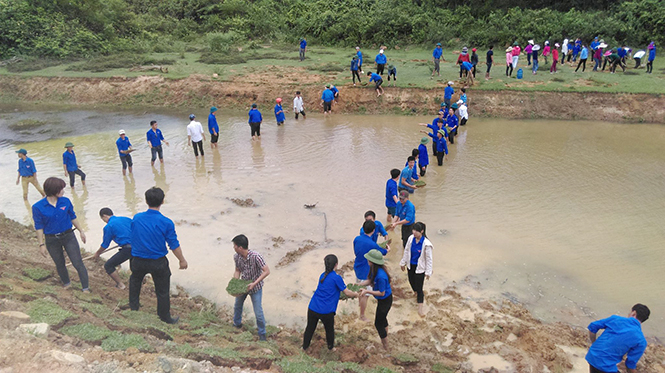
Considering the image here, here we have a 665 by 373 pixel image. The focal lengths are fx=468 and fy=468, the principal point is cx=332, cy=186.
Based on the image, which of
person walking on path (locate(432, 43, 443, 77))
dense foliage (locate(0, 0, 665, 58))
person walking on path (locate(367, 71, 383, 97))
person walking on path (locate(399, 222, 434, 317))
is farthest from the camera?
dense foliage (locate(0, 0, 665, 58))

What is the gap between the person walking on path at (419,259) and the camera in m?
7.27

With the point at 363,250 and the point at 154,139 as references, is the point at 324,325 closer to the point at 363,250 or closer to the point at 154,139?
the point at 363,250

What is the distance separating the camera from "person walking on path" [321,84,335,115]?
67.7 feet

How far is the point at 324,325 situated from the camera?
623 centimetres

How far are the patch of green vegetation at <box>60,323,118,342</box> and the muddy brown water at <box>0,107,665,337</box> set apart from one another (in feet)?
9.05

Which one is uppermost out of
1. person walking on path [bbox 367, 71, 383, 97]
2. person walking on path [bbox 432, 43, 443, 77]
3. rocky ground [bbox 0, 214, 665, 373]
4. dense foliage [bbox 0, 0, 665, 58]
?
dense foliage [bbox 0, 0, 665, 58]

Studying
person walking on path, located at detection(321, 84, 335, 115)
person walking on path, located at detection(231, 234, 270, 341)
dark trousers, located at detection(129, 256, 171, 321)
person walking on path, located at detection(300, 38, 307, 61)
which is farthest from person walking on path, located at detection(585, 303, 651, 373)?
person walking on path, located at detection(300, 38, 307, 61)

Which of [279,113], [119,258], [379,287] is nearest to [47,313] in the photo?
[119,258]

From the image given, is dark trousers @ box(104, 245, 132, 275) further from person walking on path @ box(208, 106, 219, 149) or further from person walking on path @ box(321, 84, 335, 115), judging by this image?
person walking on path @ box(321, 84, 335, 115)

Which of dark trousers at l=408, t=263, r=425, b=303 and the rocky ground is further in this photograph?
dark trousers at l=408, t=263, r=425, b=303

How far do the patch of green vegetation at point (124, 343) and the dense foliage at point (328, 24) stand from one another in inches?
1132

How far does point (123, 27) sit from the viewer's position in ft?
117

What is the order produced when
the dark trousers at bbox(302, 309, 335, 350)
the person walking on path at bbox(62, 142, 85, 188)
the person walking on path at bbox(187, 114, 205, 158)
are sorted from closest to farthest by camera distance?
the dark trousers at bbox(302, 309, 335, 350)
the person walking on path at bbox(62, 142, 85, 188)
the person walking on path at bbox(187, 114, 205, 158)

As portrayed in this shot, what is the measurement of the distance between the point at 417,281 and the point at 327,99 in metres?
14.3
